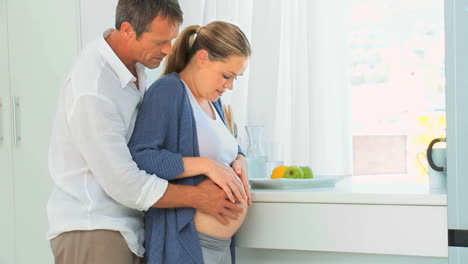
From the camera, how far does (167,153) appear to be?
1606 mm

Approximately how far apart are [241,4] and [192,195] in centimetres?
130

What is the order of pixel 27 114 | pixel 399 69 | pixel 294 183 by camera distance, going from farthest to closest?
pixel 399 69 < pixel 27 114 < pixel 294 183

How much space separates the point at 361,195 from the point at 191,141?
1.54 ft

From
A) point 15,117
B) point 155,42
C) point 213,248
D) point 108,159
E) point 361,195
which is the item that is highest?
point 155,42

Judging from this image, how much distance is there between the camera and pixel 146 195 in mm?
1552

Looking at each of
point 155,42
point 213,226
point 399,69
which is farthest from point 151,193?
point 399,69

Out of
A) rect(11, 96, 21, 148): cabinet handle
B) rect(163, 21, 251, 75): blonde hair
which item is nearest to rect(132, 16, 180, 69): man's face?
rect(163, 21, 251, 75): blonde hair

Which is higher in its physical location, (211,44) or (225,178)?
(211,44)

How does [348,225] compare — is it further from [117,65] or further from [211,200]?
[117,65]

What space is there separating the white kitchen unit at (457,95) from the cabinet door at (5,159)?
4.91ft

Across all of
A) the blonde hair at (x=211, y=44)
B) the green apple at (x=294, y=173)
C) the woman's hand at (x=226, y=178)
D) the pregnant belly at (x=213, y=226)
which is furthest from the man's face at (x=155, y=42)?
the green apple at (x=294, y=173)

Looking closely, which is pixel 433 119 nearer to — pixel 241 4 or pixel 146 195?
pixel 241 4

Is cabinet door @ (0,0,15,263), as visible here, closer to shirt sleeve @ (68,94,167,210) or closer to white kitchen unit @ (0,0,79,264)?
white kitchen unit @ (0,0,79,264)

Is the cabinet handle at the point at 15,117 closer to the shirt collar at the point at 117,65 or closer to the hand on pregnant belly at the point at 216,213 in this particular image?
the shirt collar at the point at 117,65
